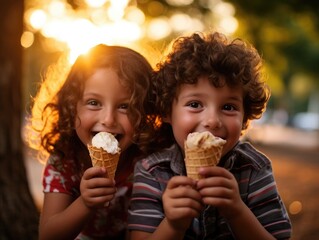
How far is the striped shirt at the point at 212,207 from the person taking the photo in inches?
88.7

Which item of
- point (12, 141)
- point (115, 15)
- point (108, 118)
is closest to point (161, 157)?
point (108, 118)

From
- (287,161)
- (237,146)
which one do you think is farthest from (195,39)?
(287,161)

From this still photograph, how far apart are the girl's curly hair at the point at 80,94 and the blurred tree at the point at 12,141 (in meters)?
1.25

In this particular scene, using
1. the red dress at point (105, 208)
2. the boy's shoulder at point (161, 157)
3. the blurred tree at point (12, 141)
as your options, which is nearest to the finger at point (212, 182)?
the boy's shoulder at point (161, 157)

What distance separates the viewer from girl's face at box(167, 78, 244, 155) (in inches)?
82.1

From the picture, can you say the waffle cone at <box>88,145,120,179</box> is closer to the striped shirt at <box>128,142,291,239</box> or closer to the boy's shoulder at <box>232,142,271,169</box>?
the striped shirt at <box>128,142,291,239</box>

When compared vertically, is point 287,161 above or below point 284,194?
above

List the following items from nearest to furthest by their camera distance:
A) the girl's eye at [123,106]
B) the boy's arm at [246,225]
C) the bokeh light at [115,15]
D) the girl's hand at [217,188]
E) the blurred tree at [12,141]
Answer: the girl's hand at [217,188]
the boy's arm at [246,225]
the girl's eye at [123,106]
the blurred tree at [12,141]
the bokeh light at [115,15]

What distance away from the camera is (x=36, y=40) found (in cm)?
1947

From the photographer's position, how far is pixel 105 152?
2102 mm

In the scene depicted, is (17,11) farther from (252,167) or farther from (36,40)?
(36,40)

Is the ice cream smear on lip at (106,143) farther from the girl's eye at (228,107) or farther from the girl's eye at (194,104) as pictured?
the girl's eye at (228,107)

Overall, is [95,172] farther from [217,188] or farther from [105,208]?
[105,208]

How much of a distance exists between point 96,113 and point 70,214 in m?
0.55
